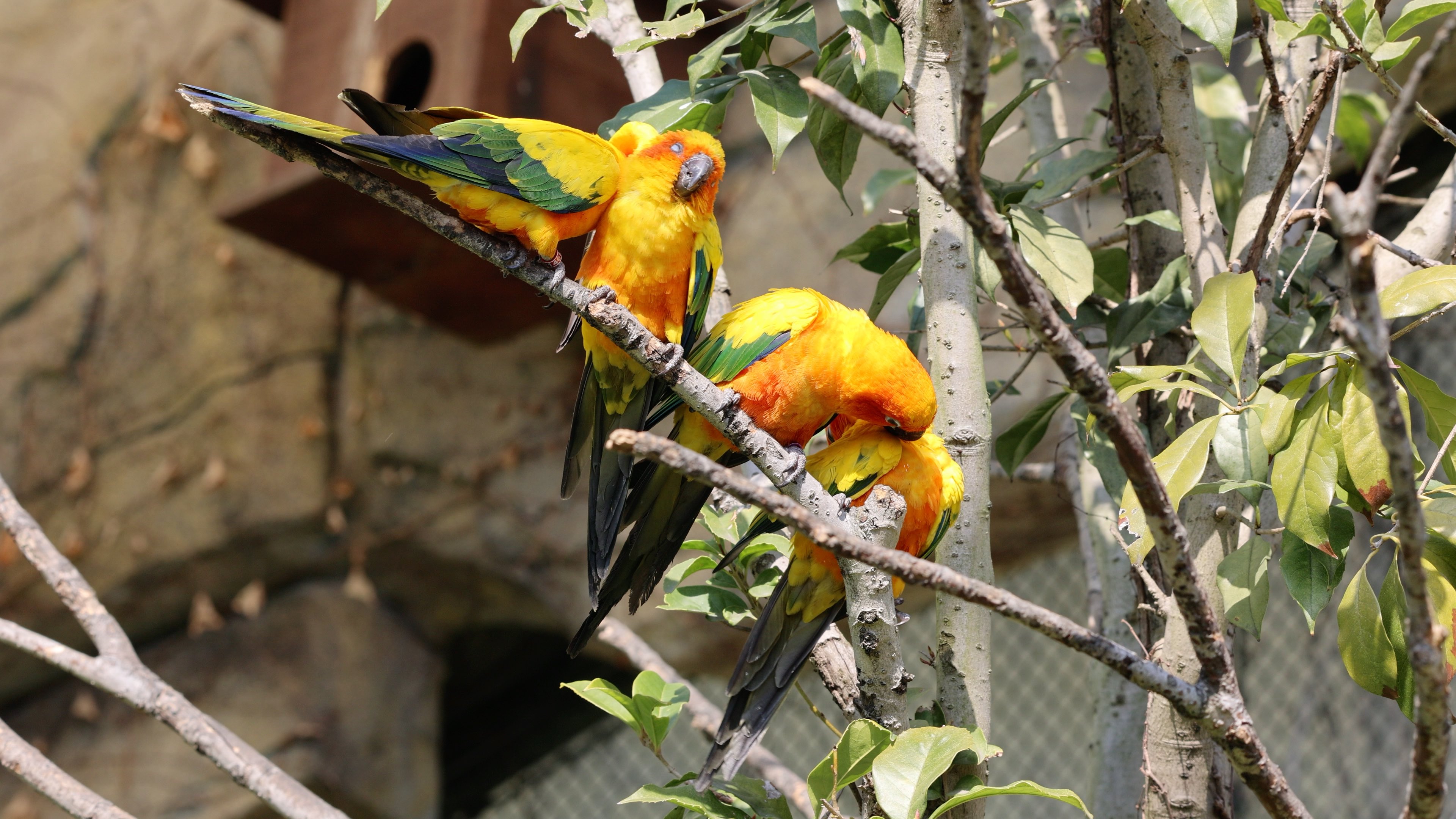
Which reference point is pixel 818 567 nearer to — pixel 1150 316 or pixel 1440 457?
pixel 1150 316

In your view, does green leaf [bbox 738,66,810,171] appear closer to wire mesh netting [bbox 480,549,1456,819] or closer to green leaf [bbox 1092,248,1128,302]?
green leaf [bbox 1092,248,1128,302]

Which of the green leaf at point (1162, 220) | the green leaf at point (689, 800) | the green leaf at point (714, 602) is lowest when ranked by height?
the green leaf at point (689, 800)

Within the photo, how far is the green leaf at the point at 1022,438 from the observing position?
5.10ft

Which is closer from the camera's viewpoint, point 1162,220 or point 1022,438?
point 1162,220

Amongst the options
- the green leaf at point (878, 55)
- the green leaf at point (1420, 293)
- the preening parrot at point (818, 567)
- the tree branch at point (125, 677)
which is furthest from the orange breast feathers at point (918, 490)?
the tree branch at point (125, 677)

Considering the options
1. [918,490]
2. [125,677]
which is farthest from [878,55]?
[125,677]

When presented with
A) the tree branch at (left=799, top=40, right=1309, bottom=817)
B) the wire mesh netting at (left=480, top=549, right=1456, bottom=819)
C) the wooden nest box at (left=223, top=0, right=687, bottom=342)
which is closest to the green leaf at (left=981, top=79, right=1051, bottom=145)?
the tree branch at (left=799, top=40, right=1309, bottom=817)

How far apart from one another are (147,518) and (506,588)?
109 centimetres

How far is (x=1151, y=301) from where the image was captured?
54.7 inches

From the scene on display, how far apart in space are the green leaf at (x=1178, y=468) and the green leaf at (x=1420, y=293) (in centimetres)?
18

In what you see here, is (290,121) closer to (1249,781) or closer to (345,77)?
(1249,781)

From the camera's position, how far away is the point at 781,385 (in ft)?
4.80

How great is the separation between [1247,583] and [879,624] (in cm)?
39

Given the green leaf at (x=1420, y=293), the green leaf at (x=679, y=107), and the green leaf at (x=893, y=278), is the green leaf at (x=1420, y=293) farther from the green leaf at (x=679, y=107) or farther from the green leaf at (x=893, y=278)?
the green leaf at (x=679, y=107)
